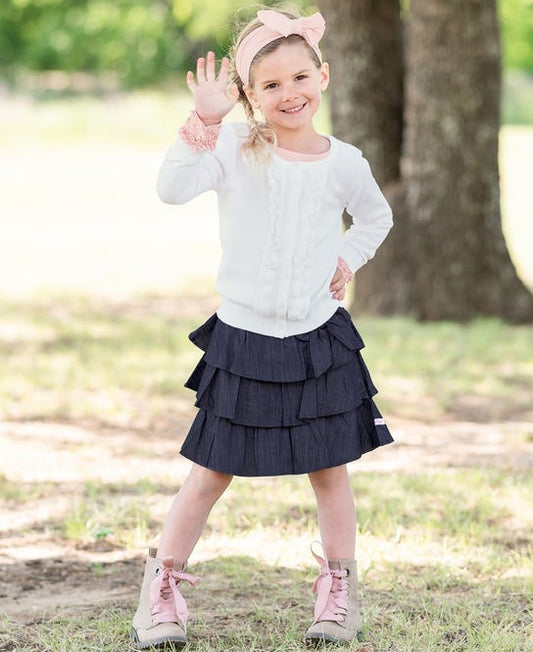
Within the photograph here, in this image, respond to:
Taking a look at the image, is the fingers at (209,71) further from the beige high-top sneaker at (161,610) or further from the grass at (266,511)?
the grass at (266,511)

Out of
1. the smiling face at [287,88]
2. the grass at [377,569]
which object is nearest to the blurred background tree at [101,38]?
the grass at [377,569]

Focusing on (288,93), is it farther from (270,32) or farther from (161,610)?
(161,610)

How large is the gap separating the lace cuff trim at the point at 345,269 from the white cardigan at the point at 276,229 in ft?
0.18

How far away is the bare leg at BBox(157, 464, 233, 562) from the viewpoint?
9.96 feet

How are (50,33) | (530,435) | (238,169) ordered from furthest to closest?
(50,33)
(530,435)
(238,169)

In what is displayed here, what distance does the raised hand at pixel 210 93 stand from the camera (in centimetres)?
284

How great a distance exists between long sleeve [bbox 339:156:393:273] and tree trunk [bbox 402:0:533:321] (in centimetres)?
503

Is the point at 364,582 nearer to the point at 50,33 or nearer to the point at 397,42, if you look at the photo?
the point at 397,42

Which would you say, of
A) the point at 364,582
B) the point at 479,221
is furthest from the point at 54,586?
the point at 479,221

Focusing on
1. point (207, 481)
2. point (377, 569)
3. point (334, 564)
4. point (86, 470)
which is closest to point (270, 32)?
point (207, 481)

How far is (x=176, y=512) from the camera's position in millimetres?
3059

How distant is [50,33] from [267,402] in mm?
42753

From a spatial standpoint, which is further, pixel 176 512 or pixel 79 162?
pixel 79 162

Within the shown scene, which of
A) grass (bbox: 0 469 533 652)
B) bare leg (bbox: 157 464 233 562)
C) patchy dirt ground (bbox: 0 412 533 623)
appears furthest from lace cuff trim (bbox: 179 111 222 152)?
patchy dirt ground (bbox: 0 412 533 623)
